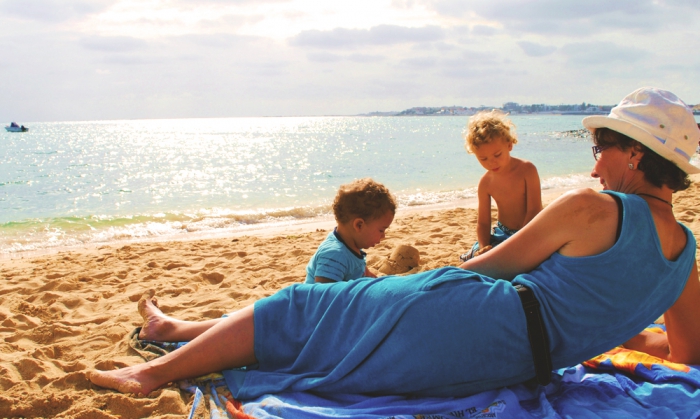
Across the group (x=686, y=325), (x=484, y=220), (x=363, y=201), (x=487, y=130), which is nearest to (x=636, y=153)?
(x=686, y=325)

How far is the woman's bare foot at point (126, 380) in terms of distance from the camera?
256cm

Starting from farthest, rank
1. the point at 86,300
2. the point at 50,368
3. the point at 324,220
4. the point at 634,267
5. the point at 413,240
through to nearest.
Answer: the point at 324,220
the point at 413,240
the point at 86,300
the point at 50,368
the point at 634,267

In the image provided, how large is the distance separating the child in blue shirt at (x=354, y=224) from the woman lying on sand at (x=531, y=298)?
25.9 inches

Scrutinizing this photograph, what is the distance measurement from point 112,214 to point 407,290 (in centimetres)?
1031

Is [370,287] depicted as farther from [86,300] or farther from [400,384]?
[86,300]

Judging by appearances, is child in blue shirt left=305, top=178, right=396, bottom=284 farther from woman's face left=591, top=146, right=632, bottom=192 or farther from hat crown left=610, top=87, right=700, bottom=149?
hat crown left=610, top=87, right=700, bottom=149

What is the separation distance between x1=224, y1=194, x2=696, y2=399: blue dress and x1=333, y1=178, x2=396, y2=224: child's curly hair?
86 cm

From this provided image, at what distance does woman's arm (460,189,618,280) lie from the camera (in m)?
2.14

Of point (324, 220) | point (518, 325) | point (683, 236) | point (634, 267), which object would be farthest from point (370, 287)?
point (324, 220)

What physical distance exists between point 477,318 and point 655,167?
3.54 ft

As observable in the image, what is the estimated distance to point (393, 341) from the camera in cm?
224

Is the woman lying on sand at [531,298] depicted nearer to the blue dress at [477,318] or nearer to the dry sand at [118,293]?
the blue dress at [477,318]

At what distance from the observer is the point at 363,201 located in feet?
10.6

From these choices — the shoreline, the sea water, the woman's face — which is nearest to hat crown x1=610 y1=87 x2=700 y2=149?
the woman's face
